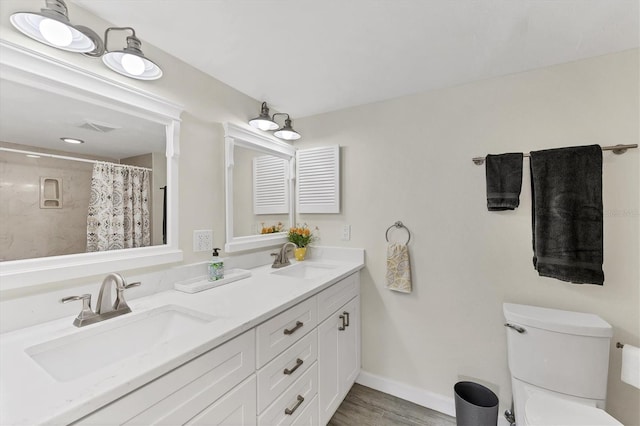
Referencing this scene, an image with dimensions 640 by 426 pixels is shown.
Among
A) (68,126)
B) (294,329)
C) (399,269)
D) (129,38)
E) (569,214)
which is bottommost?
(294,329)

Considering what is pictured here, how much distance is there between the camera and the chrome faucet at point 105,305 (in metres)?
1.01

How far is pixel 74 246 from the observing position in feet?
3.65

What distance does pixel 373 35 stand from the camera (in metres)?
1.32

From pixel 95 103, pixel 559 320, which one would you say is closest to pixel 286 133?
pixel 95 103

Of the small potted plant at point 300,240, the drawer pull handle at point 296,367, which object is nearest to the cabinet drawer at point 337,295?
the drawer pull handle at point 296,367

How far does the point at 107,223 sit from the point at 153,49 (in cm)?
93

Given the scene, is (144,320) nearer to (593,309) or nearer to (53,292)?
(53,292)

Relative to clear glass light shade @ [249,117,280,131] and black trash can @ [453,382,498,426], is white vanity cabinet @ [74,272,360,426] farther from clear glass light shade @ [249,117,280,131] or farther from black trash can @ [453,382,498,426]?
clear glass light shade @ [249,117,280,131]

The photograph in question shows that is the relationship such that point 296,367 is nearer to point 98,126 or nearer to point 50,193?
point 50,193

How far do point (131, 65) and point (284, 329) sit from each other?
1.39m

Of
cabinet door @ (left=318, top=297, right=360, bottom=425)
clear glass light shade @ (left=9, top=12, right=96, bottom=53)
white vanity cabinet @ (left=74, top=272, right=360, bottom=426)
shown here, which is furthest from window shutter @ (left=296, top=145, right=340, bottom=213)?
clear glass light shade @ (left=9, top=12, right=96, bottom=53)

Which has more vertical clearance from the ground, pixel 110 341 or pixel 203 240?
pixel 203 240

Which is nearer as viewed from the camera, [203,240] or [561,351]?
[561,351]

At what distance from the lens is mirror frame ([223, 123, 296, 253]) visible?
5.80 ft
